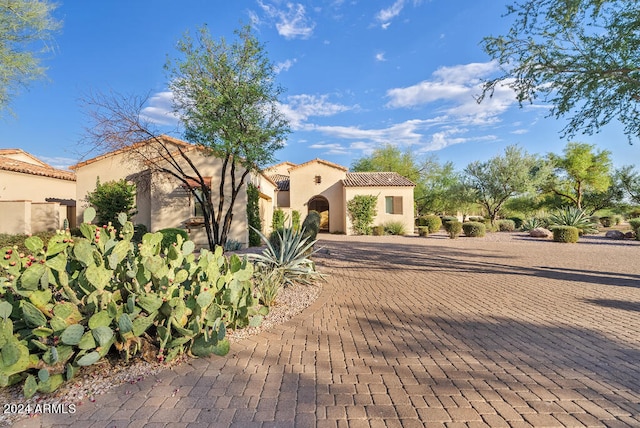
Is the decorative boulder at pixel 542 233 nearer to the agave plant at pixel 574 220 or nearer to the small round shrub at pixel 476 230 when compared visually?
the agave plant at pixel 574 220

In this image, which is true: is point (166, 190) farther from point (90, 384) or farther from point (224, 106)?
point (90, 384)

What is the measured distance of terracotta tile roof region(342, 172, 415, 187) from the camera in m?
23.8

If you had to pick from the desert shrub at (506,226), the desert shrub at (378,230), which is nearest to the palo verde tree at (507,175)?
the desert shrub at (506,226)

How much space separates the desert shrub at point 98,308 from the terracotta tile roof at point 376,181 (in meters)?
20.9

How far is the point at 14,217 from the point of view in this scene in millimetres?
12539

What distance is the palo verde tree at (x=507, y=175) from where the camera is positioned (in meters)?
24.1

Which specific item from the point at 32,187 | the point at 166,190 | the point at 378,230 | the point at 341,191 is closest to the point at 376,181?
the point at 341,191

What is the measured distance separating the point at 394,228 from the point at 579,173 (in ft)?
66.3

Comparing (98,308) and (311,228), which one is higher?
(311,228)

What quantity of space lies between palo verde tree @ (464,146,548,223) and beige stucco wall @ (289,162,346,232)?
13456 mm

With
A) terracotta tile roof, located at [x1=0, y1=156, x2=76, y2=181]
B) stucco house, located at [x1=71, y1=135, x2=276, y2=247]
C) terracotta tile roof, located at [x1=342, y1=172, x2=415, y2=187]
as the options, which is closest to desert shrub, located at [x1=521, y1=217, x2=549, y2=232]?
terracotta tile roof, located at [x1=342, y1=172, x2=415, y2=187]

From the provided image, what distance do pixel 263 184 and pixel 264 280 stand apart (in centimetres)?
1485

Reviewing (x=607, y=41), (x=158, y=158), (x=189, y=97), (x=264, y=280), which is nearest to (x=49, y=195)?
(x=158, y=158)

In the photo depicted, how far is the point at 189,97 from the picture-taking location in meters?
9.08
